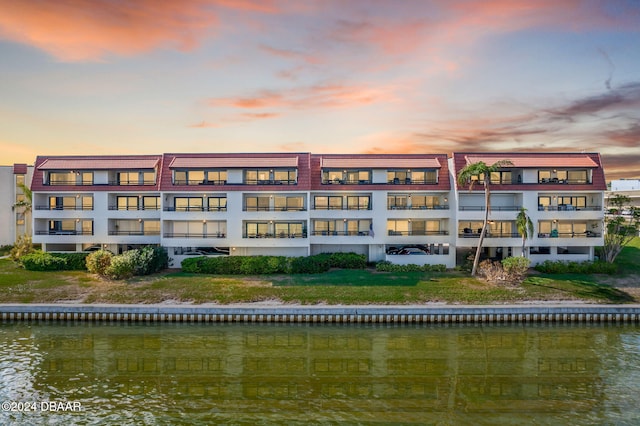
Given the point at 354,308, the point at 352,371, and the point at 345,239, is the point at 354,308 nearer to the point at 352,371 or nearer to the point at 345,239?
the point at 352,371

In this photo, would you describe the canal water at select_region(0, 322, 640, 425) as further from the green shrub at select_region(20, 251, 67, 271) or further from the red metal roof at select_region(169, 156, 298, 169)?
the red metal roof at select_region(169, 156, 298, 169)

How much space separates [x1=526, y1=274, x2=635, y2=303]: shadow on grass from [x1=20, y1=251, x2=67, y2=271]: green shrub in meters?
50.2

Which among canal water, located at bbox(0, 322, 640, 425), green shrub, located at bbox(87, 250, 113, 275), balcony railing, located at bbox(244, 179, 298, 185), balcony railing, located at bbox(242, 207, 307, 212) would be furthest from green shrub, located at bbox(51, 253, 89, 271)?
balcony railing, located at bbox(244, 179, 298, 185)

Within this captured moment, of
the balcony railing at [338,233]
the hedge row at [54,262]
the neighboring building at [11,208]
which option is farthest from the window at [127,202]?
the balcony railing at [338,233]

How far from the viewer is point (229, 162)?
53.7 m

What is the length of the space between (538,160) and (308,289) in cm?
3136

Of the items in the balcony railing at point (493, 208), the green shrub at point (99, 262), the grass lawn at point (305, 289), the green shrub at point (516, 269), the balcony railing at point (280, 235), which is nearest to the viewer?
the grass lawn at point (305, 289)

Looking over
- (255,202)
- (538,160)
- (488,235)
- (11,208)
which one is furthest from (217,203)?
(538,160)

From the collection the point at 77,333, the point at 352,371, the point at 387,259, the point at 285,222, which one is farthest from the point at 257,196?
the point at 352,371

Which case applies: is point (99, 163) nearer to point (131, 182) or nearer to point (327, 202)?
point (131, 182)

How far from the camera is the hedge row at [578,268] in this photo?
48250mm

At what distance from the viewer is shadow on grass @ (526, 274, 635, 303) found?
1662 inches

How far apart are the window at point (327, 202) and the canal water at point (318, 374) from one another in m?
19.1

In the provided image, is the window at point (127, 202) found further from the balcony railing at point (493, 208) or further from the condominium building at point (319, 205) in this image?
the balcony railing at point (493, 208)
